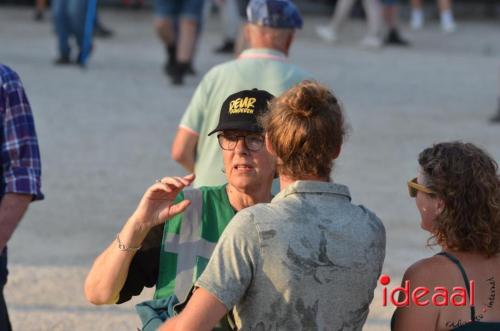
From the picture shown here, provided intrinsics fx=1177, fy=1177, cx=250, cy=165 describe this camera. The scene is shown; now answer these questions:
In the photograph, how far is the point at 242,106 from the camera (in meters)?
3.82

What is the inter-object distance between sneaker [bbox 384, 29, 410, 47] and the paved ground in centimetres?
18

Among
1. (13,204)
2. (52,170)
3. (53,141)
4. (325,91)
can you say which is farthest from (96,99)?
(325,91)

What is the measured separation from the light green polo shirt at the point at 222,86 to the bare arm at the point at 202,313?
94.4 inches

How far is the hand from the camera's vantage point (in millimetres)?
3354

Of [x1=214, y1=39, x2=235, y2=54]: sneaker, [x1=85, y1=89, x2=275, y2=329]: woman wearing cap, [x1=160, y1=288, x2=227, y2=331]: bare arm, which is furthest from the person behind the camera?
[x1=214, y1=39, x2=235, y2=54]: sneaker

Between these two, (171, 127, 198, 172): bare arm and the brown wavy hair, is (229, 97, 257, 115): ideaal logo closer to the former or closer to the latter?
the brown wavy hair

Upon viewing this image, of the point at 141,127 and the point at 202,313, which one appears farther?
the point at 141,127

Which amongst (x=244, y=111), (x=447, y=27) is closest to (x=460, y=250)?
(x=244, y=111)

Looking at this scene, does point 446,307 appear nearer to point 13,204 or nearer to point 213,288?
point 213,288

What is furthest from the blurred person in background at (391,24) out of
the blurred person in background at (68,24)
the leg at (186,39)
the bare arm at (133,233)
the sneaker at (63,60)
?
the bare arm at (133,233)

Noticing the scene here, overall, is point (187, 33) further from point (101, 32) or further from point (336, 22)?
point (336, 22)

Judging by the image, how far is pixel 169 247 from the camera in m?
3.55

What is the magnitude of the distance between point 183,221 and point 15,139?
80 centimetres

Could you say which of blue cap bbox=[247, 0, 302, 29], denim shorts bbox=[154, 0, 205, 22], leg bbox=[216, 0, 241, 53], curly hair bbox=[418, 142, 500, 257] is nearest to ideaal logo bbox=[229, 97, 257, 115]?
curly hair bbox=[418, 142, 500, 257]
